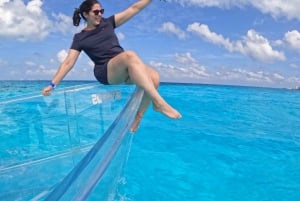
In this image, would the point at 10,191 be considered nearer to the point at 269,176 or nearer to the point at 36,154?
the point at 36,154

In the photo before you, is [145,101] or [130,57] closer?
[130,57]

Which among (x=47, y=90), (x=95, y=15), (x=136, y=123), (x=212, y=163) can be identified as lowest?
(x=212, y=163)

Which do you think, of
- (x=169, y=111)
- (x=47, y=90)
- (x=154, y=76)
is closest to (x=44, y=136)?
(x=47, y=90)

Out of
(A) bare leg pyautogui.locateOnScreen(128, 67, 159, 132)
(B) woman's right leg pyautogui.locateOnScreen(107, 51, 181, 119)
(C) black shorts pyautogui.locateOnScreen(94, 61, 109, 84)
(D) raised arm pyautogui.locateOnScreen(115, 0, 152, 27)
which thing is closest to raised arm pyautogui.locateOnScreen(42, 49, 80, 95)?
(C) black shorts pyautogui.locateOnScreen(94, 61, 109, 84)

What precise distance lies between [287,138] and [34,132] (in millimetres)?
8498

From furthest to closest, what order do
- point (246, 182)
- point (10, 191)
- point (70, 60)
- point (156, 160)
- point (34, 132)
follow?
point (156, 160)
point (246, 182)
point (34, 132)
point (10, 191)
point (70, 60)

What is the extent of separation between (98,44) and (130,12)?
2.07 ft

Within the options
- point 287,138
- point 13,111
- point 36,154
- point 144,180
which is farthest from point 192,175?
point 287,138

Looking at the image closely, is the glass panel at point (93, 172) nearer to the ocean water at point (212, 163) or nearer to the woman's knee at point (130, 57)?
the woman's knee at point (130, 57)

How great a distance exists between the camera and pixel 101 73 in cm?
391

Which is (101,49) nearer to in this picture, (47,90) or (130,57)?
(130,57)

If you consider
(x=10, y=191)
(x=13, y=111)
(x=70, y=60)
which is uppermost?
(x=70, y=60)

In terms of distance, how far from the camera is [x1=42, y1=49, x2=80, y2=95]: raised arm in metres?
3.75

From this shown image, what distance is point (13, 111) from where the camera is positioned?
177 inches
